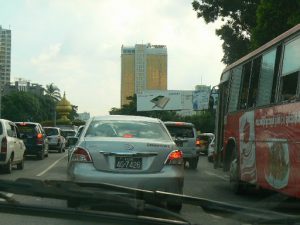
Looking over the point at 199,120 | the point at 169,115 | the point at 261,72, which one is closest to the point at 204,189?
the point at 261,72

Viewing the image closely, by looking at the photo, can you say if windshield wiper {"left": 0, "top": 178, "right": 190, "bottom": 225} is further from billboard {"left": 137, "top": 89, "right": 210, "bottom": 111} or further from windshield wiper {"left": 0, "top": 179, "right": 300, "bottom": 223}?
billboard {"left": 137, "top": 89, "right": 210, "bottom": 111}

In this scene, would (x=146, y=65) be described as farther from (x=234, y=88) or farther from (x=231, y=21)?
(x=234, y=88)

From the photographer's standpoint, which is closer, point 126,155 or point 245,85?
point 126,155

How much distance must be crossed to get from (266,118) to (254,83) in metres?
1.43

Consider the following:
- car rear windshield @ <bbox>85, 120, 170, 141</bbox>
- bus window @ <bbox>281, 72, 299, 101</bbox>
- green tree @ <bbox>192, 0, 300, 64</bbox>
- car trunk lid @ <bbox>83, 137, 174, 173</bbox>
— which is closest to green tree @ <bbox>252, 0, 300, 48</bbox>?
green tree @ <bbox>192, 0, 300, 64</bbox>

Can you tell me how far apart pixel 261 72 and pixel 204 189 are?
12.6 feet

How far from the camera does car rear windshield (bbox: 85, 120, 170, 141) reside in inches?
372

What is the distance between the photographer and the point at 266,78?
10602 mm

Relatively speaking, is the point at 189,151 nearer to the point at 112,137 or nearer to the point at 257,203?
the point at 257,203

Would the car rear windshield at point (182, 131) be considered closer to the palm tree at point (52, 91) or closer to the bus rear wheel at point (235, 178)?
the bus rear wheel at point (235, 178)

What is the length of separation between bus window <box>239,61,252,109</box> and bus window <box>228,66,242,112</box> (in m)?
0.44

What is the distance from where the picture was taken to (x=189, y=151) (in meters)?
22.8

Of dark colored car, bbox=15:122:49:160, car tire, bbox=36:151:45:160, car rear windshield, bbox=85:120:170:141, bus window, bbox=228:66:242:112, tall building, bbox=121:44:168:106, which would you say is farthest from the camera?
tall building, bbox=121:44:168:106

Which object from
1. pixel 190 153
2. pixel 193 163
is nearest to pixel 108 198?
pixel 190 153
